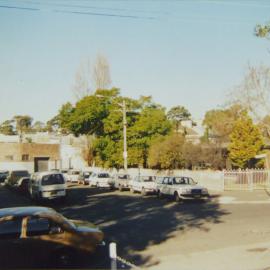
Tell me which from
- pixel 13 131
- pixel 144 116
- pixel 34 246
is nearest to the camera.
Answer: pixel 34 246

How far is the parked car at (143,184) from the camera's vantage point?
2875 centimetres

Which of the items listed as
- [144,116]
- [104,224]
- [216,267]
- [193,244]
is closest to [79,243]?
[216,267]

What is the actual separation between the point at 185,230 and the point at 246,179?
17.3 metres

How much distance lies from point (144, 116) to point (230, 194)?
60.0 ft

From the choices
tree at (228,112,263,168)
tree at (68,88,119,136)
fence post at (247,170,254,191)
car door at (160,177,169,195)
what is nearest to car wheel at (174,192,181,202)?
car door at (160,177,169,195)

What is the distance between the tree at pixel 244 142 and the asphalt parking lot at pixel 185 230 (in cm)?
1218

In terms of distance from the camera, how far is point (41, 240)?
28.7 feet

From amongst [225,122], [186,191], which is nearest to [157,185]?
[186,191]

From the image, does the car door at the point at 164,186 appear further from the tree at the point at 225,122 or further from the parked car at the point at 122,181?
the tree at the point at 225,122

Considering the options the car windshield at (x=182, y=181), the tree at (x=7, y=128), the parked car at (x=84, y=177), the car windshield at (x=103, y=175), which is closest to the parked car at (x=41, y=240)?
the car windshield at (x=182, y=181)

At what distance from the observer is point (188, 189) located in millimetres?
23484

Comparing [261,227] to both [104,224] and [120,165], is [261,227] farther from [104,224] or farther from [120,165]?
[120,165]

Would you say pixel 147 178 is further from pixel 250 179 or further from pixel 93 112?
pixel 93 112

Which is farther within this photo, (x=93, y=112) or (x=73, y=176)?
(x=73, y=176)
